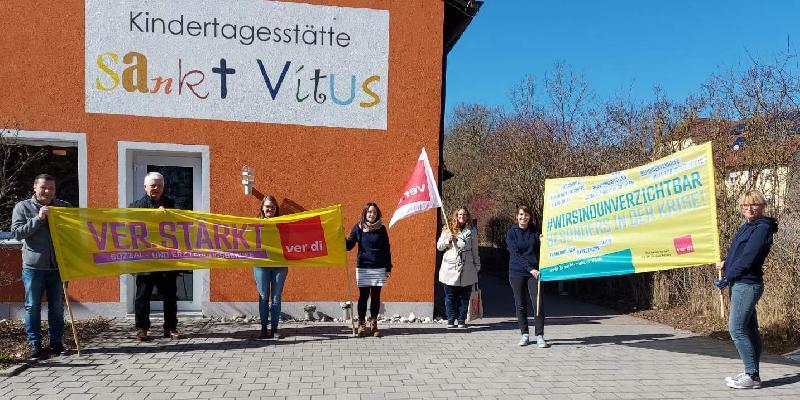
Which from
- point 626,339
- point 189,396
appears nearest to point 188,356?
point 189,396

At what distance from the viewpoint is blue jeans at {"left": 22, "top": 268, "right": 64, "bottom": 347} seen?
496 cm

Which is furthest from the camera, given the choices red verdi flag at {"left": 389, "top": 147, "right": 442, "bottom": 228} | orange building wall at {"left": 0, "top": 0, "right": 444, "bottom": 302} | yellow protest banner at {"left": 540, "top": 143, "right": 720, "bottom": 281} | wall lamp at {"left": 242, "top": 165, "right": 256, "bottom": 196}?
wall lamp at {"left": 242, "top": 165, "right": 256, "bottom": 196}

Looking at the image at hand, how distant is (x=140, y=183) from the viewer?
684 centimetres

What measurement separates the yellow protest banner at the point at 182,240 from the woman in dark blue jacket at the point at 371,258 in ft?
0.83

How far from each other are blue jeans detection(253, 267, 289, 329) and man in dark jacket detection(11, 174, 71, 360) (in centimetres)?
200

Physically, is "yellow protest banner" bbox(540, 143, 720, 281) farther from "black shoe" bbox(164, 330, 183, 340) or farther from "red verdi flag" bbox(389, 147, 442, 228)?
"black shoe" bbox(164, 330, 183, 340)

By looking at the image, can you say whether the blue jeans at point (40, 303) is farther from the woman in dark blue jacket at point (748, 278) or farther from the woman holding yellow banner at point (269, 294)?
the woman in dark blue jacket at point (748, 278)

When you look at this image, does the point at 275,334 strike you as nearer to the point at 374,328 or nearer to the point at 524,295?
the point at 374,328

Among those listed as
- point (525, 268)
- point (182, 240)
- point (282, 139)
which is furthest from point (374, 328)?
point (282, 139)

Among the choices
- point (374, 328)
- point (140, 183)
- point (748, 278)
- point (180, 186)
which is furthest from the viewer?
point (180, 186)

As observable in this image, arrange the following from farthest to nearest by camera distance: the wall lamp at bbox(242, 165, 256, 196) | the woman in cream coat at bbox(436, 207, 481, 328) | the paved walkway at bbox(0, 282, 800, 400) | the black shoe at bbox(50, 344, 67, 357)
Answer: the woman in cream coat at bbox(436, 207, 481, 328) < the wall lamp at bbox(242, 165, 256, 196) < the black shoe at bbox(50, 344, 67, 357) < the paved walkway at bbox(0, 282, 800, 400)

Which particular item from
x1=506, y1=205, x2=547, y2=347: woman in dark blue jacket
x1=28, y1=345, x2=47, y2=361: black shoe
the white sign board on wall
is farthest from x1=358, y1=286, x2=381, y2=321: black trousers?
x1=28, y1=345, x2=47, y2=361: black shoe

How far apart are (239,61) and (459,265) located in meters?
4.05

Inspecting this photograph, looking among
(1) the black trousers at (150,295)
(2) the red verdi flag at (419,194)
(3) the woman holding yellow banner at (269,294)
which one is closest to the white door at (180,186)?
(1) the black trousers at (150,295)
